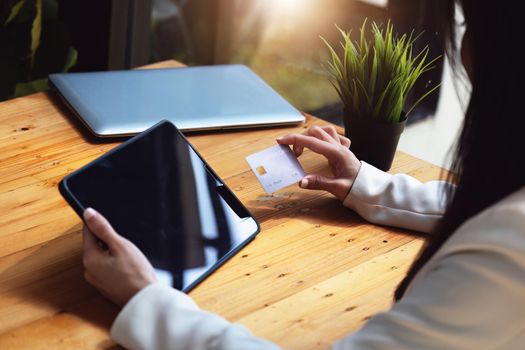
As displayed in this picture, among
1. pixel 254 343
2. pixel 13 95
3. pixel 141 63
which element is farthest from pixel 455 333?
pixel 141 63

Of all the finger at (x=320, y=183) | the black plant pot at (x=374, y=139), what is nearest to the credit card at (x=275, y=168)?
the finger at (x=320, y=183)

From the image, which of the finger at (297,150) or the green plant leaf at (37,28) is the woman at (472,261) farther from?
the green plant leaf at (37,28)

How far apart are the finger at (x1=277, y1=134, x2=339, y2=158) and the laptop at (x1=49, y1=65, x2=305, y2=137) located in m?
0.19

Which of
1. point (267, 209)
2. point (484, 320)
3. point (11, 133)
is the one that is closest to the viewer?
point (484, 320)

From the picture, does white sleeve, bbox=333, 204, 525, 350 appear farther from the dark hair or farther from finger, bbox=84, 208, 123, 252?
finger, bbox=84, 208, 123, 252

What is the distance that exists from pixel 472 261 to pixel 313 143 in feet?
1.94

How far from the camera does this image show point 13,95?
6.97ft

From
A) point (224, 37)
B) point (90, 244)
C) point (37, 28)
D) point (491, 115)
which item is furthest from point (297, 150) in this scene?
point (224, 37)

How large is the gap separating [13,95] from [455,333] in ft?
5.62

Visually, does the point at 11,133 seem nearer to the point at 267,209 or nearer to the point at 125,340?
the point at 267,209

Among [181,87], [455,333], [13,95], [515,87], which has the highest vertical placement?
[515,87]

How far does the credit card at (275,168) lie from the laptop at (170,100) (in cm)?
22

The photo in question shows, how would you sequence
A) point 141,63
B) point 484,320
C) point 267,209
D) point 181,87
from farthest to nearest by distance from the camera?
point 141,63 < point 181,87 < point 267,209 < point 484,320

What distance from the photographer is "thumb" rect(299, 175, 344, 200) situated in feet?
4.03
